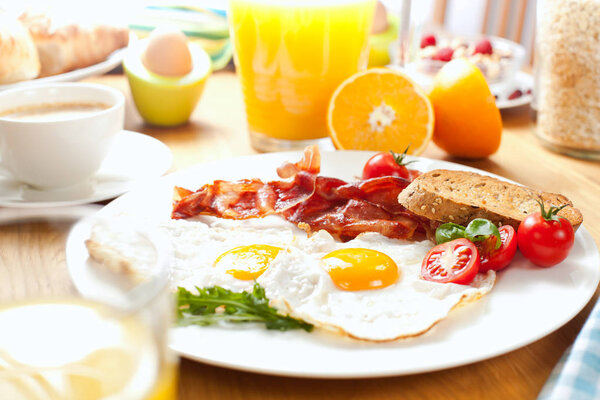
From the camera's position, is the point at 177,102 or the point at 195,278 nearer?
the point at 195,278

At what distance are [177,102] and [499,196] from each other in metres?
1.36

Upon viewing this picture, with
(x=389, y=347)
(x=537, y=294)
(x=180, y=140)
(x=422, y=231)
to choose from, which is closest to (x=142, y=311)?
(x=389, y=347)

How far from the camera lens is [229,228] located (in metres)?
1.62

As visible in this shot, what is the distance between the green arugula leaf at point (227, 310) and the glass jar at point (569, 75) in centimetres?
150

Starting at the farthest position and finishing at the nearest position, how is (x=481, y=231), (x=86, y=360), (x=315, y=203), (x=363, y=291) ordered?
(x=315, y=203) → (x=481, y=231) → (x=363, y=291) → (x=86, y=360)

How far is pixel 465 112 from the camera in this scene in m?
2.14

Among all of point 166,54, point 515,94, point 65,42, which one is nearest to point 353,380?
point 166,54

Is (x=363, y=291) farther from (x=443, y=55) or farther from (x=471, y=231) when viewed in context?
(x=443, y=55)

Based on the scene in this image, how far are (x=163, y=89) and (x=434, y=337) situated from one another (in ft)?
5.35

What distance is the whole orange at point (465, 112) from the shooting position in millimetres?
2123

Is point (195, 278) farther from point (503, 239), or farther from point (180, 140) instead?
point (180, 140)

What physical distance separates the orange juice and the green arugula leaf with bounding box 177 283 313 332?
42 cm

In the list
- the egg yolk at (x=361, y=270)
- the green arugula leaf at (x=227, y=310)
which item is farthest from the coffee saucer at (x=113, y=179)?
the egg yolk at (x=361, y=270)

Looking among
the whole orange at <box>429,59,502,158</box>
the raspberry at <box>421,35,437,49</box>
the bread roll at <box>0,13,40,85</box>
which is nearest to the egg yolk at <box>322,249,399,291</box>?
the whole orange at <box>429,59,502,158</box>
